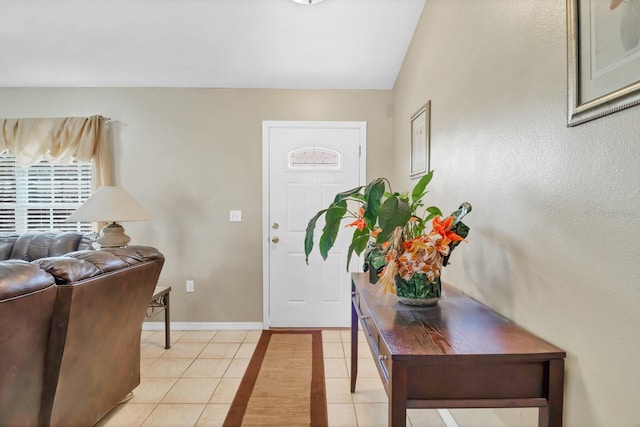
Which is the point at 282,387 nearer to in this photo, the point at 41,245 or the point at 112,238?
the point at 112,238

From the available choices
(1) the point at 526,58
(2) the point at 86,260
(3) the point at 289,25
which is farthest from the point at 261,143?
(1) the point at 526,58

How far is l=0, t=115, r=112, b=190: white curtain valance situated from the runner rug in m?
2.14

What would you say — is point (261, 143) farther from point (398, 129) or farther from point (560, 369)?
point (560, 369)

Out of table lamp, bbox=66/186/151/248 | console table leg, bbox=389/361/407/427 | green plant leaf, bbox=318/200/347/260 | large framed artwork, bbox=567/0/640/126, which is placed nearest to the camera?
large framed artwork, bbox=567/0/640/126

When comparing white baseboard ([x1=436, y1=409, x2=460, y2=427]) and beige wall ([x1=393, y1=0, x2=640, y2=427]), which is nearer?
beige wall ([x1=393, y1=0, x2=640, y2=427])

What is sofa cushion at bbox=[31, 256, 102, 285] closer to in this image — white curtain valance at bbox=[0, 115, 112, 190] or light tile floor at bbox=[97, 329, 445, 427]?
light tile floor at bbox=[97, 329, 445, 427]

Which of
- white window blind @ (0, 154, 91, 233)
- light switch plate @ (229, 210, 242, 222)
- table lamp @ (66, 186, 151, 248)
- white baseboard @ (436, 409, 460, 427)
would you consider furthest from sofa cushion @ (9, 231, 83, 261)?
white baseboard @ (436, 409, 460, 427)

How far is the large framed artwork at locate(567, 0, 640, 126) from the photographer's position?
756 millimetres

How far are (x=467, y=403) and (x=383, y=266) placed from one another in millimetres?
517

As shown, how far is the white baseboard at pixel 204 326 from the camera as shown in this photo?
3164mm

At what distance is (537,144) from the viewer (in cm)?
111

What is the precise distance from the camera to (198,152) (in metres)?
Result: 3.14

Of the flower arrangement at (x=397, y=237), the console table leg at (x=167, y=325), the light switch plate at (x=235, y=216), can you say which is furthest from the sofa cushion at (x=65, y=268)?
the light switch plate at (x=235, y=216)

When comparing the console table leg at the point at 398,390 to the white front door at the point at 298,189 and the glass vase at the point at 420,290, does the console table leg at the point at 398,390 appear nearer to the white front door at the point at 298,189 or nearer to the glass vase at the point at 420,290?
the glass vase at the point at 420,290
